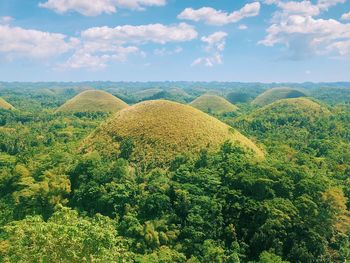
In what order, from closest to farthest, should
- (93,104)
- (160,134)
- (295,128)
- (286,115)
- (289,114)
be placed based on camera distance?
(160,134) → (295,128) → (286,115) → (289,114) → (93,104)

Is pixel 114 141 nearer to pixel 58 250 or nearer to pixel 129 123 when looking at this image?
pixel 129 123

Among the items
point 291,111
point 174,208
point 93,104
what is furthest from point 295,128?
point 93,104

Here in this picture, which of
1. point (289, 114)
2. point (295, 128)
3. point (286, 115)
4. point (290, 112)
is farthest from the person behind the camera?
point (290, 112)

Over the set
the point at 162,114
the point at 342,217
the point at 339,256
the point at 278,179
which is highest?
the point at 162,114

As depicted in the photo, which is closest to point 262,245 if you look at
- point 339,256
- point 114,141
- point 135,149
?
point 339,256

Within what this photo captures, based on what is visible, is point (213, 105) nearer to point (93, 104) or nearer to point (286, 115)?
point (93, 104)

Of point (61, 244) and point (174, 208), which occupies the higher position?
point (61, 244)

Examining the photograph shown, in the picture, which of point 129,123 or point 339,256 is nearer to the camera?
point 339,256
